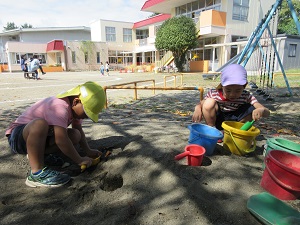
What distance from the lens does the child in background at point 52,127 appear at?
2.08 meters

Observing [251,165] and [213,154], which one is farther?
[213,154]

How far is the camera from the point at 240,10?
22453mm

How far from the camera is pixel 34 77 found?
16625 millimetres

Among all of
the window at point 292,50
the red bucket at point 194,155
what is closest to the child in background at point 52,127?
the red bucket at point 194,155

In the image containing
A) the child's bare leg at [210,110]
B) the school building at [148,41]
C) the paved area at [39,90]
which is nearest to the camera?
the child's bare leg at [210,110]

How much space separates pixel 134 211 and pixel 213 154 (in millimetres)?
1145

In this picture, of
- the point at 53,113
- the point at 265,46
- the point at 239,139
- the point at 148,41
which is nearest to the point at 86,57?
the point at 148,41

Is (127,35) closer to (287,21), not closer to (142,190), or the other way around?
(287,21)

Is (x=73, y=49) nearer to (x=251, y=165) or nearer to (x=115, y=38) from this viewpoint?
(x=115, y=38)

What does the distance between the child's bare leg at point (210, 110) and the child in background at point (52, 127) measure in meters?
1.31

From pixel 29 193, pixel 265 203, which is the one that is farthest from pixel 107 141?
pixel 265 203

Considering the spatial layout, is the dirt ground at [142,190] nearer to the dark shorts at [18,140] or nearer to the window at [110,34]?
the dark shorts at [18,140]

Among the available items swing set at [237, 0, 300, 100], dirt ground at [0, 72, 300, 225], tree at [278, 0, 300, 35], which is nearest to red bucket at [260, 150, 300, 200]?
dirt ground at [0, 72, 300, 225]

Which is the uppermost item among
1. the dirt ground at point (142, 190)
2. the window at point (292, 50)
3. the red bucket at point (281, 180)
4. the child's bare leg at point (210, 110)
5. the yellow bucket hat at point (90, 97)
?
the window at point (292, 50)
